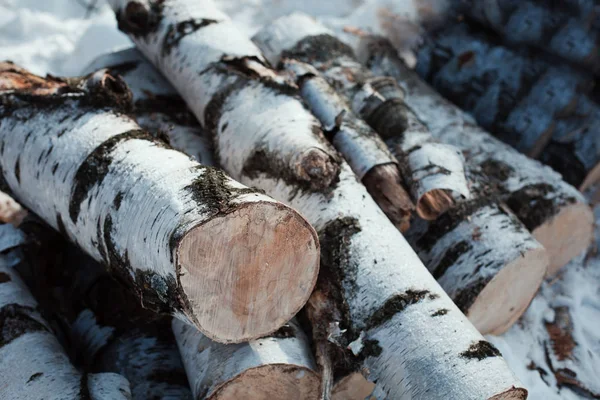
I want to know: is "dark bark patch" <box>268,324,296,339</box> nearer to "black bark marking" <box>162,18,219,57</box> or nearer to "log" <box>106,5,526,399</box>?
"log" <box>106,5,526,399</box>

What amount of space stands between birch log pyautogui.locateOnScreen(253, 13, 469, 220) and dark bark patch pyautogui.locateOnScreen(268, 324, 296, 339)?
→ 687 mm

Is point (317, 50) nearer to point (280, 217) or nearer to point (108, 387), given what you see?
point (280, 217)

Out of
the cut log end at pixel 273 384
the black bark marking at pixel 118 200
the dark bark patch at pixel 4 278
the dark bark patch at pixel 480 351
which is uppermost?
the black bark marking at pixel 118 200

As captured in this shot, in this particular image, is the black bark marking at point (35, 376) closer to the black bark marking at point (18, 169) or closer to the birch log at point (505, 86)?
the black bark marking at point (18, 169)

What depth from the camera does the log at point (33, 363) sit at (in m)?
1.62

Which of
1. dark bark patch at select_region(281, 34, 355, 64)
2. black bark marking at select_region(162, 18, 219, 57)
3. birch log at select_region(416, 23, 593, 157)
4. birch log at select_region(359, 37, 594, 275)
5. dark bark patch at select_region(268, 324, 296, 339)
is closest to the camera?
dark bark patch at select_region(268, 324, 296, 339)

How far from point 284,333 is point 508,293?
2.98ft

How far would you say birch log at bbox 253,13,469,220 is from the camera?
215 centimetres

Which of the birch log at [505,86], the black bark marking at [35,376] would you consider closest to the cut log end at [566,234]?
the birch log at [505,86]

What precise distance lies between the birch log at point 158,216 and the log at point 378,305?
0.21 meters

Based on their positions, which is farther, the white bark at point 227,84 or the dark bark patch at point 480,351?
the white bark at point 227,84

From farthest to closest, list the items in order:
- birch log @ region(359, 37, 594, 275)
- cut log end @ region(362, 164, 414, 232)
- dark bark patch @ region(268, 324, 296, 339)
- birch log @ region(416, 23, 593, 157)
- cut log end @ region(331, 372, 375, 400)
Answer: birch log @ region(416, 23, 593, 157)
birch log @ region(359, 37, 594, 275)
cut log end @ region(362, 164, 414, 232)
cut log end @ region(331, 372, 375, 400)
dark bark patch @ region(268, 324, 296, 339)

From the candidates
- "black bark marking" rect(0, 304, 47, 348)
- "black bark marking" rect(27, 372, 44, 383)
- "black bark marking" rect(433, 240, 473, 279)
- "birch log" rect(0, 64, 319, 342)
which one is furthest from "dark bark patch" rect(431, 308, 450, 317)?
"black bark marking" rect(0, 304, 47, 348)

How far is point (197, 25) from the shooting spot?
100.0 inches
